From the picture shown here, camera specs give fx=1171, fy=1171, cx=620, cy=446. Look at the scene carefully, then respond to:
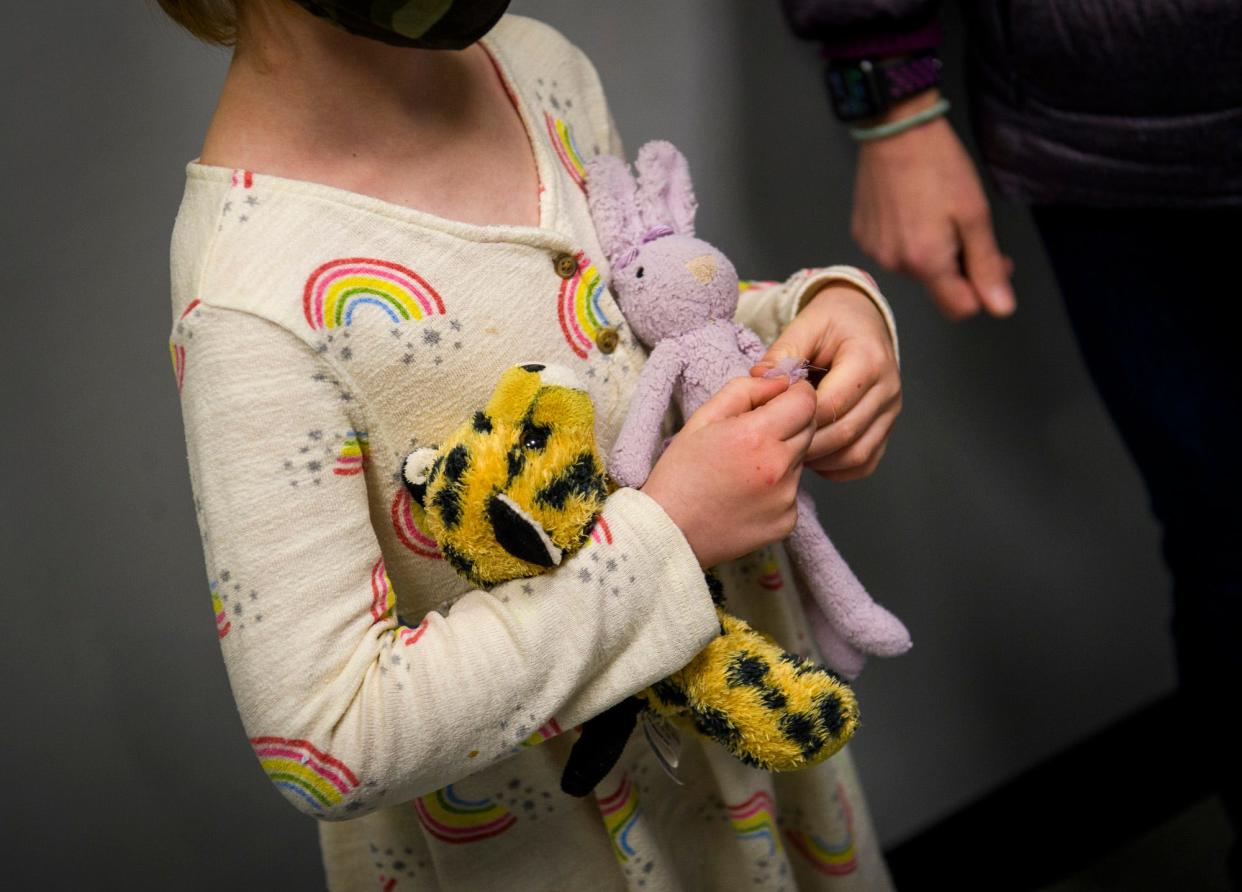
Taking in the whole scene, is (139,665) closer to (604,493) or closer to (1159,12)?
(604,493)

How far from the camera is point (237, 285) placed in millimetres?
604

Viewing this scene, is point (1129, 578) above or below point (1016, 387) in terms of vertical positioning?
below

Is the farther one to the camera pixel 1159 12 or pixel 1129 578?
pixel 1129 578

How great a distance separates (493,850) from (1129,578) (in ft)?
3.50

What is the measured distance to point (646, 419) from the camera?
2.21 ft

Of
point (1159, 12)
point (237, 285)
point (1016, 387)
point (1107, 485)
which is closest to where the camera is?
point (237, 285)

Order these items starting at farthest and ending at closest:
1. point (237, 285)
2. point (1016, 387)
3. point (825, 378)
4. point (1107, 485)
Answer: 1. point (1107, 485)
2. point (1016, 387)
3. point (825, 378)
4. point (237, 285)

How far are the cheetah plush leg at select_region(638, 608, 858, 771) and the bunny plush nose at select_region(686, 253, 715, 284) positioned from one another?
0.68 feet

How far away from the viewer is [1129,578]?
1536 mm

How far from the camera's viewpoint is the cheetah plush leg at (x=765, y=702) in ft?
2.10

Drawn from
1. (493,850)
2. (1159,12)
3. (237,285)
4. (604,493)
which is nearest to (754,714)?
(604,493)

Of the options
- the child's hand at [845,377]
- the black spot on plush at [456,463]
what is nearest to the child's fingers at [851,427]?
the child's hand at [845,377]

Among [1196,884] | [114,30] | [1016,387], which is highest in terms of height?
[114,30]

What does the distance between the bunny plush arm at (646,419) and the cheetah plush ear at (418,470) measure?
11cm
